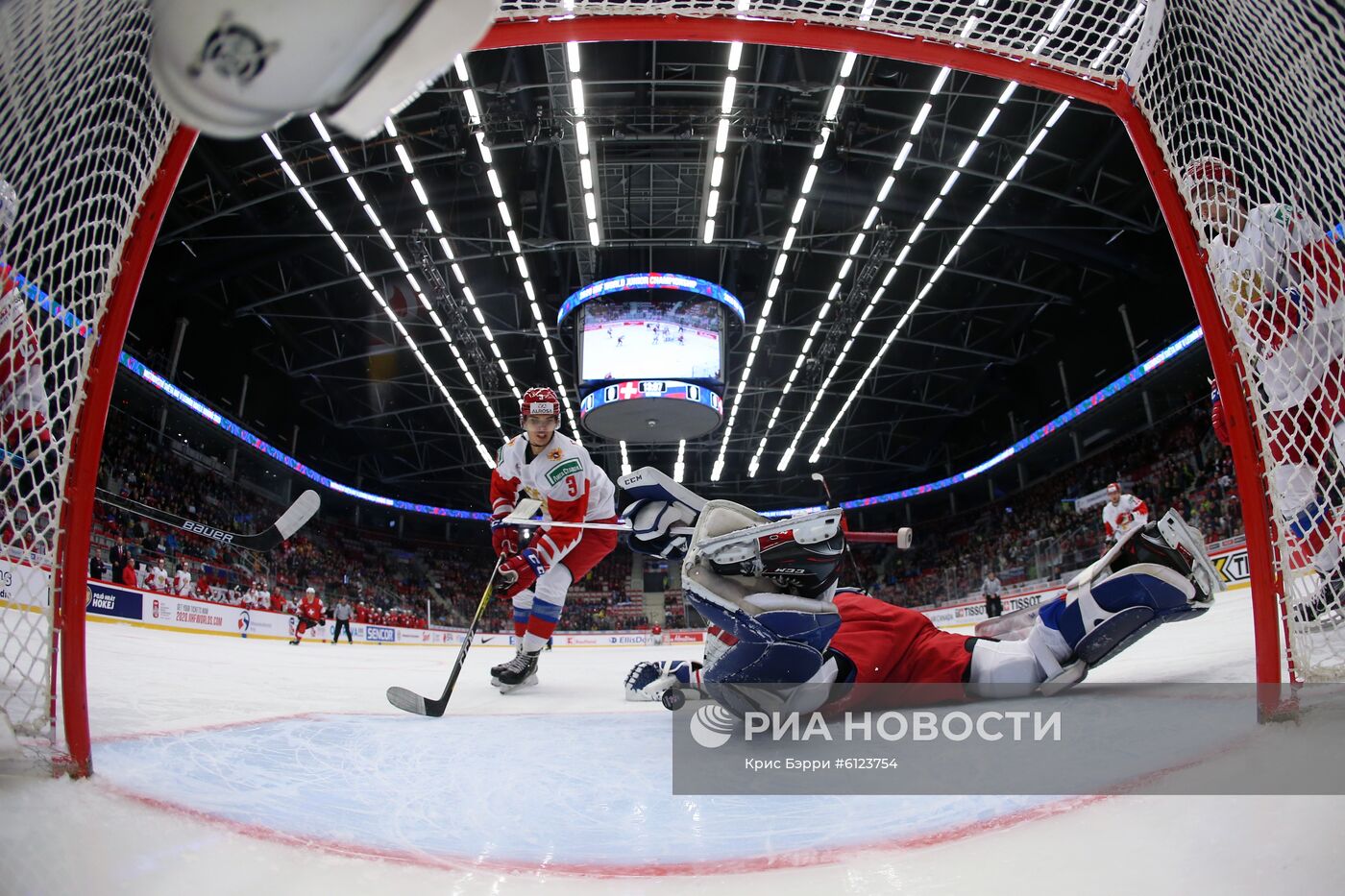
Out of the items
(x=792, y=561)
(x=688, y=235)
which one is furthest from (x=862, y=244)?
(x=792, y=561)

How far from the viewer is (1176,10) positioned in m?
Result: 1.62

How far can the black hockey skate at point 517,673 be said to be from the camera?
3.59 metres

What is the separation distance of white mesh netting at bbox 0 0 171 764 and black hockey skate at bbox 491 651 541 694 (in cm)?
243

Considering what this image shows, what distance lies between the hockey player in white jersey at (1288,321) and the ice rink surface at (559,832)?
0.57 m

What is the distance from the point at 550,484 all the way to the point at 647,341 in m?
9.92

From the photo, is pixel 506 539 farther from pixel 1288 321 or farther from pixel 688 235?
pixel 688 235

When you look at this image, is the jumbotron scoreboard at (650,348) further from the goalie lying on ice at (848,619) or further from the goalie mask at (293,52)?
the goalie mask at (293,52)

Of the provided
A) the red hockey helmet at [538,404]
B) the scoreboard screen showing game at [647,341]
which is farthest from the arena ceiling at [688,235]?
the red hockey helmet at [538,404]

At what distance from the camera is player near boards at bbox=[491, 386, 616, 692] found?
362 centimetres

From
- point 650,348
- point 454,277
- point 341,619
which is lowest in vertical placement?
point 341,619

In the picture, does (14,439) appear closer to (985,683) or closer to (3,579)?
(3,579)

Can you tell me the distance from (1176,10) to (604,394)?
12011 mm

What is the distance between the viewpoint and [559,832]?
112 centimetres

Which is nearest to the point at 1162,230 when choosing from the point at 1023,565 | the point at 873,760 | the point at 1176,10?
the point at 1023,565
